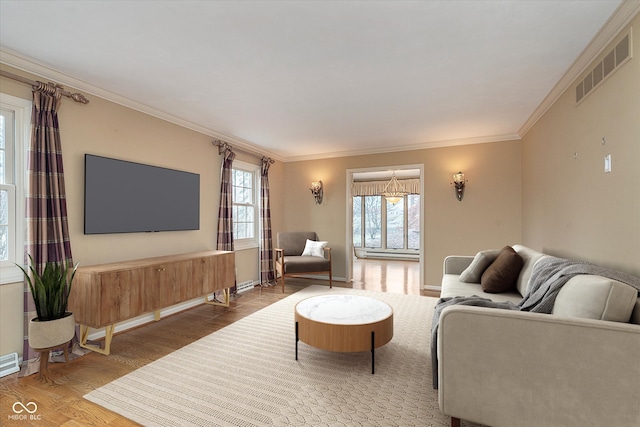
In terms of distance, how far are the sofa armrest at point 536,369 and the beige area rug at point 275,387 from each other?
415mm

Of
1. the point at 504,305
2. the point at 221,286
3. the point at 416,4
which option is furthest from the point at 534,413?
the point at 221,286

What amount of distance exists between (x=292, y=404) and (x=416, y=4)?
265cm

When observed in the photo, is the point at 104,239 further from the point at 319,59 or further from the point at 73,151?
the point at 319,59

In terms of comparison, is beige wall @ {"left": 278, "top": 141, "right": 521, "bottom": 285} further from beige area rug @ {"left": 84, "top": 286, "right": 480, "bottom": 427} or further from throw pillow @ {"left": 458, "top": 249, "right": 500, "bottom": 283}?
beige area rug @ {"left": 84, "top": 286, "right": 480, "bottom": 427}

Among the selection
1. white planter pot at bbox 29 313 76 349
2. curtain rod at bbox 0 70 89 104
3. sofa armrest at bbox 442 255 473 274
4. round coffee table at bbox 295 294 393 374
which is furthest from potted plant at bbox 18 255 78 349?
sofa armrest at bbox 442 255 473 274

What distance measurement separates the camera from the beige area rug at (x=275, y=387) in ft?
6.02

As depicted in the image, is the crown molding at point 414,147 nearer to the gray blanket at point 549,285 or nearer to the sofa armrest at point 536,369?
the gray blanket at point 549,285

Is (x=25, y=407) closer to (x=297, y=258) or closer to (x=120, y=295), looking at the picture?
(x=120, y=295)

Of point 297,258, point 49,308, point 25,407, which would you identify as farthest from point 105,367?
point 297,258

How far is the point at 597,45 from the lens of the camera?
7.16 feet

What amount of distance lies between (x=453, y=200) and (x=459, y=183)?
0.31 m

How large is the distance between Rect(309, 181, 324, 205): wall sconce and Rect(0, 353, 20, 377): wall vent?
14.9ft

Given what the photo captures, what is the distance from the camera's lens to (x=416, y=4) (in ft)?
5.89

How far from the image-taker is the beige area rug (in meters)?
1.84
